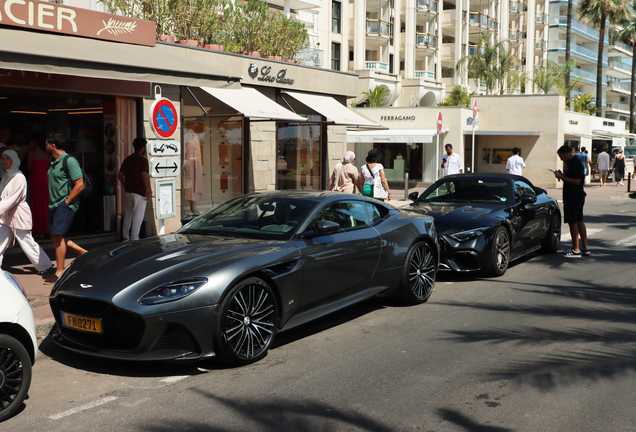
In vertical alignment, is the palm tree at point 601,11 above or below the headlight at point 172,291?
above

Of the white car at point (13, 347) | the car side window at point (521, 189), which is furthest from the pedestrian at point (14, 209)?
the car side window at point (521, 189)

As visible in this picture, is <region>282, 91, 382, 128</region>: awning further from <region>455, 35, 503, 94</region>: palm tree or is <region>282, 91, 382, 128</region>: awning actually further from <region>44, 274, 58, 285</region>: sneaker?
<region>455, 35, 503, 94</region>: palm tree

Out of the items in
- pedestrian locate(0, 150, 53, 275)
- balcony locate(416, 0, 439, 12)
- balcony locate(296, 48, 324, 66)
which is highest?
balcony locate(416, 0, 439, 12)

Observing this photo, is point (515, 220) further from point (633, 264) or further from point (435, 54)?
point (435, 54)

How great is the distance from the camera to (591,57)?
75.1 metres

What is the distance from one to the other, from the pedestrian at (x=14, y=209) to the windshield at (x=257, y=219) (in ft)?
8.46

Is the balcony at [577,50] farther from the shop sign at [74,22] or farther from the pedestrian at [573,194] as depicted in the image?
the shop sign at [74,22]

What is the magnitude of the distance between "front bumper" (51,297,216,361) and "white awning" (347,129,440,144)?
88.9 feet

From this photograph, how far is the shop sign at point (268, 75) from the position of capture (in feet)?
48.3

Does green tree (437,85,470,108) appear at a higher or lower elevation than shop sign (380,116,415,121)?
higher

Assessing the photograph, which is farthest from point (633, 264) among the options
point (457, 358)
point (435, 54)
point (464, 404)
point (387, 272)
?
point (435, 54)

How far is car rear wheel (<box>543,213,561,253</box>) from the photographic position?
10.9m

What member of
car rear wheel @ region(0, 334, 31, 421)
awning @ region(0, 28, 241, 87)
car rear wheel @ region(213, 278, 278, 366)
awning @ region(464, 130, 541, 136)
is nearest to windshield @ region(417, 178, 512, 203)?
awning @ region(0, 28, 241, 87)

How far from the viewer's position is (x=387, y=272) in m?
6.76
